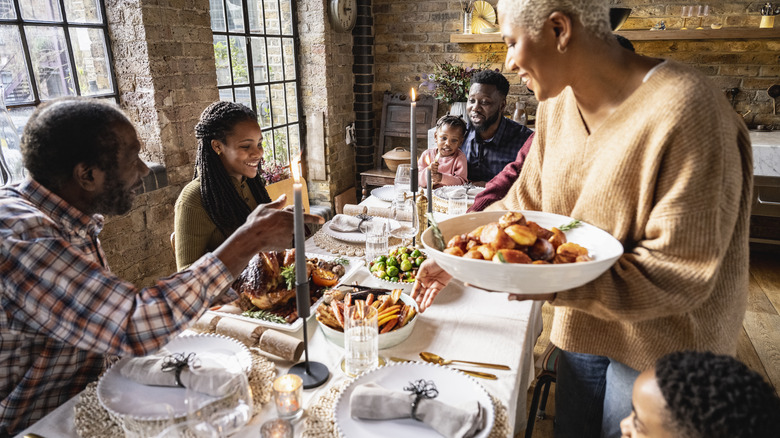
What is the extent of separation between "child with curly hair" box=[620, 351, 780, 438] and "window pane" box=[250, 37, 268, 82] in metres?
3.44

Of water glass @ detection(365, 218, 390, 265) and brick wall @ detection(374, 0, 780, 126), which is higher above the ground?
brick wall @ detection(374, 0, 780, 126)

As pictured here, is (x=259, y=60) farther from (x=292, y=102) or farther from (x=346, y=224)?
(x=346, y=224)

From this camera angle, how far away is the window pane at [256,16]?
357 cm

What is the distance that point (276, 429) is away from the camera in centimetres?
90

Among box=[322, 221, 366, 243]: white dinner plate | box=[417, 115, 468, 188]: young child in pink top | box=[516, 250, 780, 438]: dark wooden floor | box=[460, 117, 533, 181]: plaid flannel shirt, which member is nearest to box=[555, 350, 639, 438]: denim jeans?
box=[516, 250, 780, 438]: dark wooden floor

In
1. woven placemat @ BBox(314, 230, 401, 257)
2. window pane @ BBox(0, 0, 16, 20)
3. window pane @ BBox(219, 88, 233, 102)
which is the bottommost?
woven placemat @ BBox(314, 230, 401, 257)

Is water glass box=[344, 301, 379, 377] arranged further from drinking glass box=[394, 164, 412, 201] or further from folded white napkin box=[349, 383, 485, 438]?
drinking glass box=[394, 164, 412, 201]

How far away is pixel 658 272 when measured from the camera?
86 centimetres

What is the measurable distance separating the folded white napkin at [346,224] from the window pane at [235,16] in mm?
1996

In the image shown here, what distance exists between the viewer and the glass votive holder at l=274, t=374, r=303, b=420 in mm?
940

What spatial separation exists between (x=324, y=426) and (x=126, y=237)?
197 centimetres

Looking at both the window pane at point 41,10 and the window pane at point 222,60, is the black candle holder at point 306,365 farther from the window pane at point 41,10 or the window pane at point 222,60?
the window pane at point 222,60

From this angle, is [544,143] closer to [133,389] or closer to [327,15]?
[133,389]

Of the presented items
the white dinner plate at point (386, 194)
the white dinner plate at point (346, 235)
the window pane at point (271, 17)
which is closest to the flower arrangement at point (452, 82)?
the window pane at point (271, 17)
